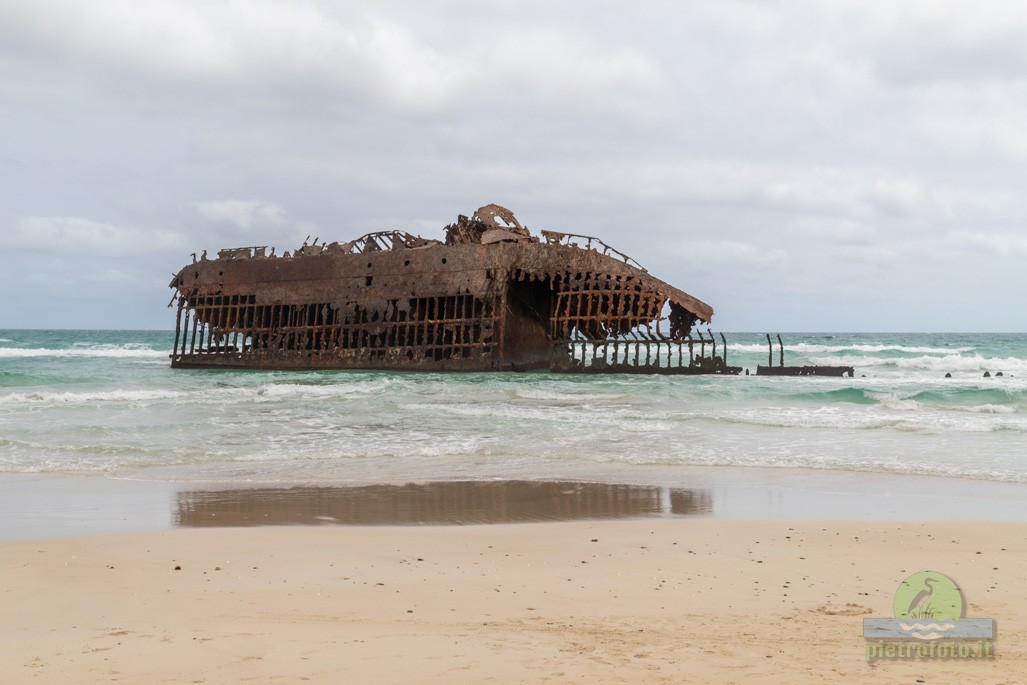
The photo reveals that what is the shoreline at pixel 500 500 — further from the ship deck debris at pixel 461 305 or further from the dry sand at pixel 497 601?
the ship deck debris at pixel 461 305


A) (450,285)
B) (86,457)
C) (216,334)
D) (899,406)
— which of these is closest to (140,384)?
(216,334)

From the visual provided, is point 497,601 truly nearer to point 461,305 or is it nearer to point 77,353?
point 461,305

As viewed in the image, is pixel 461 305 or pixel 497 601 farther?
pixel 461 305

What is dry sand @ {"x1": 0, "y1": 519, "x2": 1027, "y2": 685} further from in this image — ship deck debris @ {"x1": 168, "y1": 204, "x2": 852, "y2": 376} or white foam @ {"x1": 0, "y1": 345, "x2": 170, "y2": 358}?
white foam @ {"x1": 0, "y1": 345, "x2": 170, "y2": 358}

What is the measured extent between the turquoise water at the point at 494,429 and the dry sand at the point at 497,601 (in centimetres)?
350

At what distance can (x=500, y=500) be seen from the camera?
8609 millimetres

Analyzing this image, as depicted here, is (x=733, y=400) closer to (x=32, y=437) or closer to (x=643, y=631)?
(x=32, y=437)

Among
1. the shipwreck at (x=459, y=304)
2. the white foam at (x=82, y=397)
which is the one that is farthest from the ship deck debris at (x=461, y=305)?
the white foam at (x=82, y=397)

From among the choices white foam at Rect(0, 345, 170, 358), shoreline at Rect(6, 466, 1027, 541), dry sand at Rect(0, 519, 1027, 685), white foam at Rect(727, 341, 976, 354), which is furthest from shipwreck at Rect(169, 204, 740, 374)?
white foam at Rect(727, 341, 976, 354)

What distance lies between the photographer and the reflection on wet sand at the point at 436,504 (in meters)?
7.65

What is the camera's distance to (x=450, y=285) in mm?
26453

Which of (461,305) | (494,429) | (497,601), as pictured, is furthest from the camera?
(461,305)

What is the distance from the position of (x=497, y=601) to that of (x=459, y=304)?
23410 millimetres

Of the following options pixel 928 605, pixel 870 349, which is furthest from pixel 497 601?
pixel 870 349
